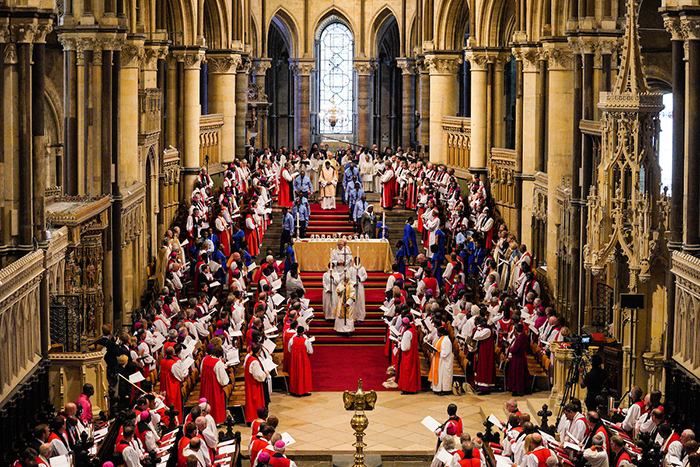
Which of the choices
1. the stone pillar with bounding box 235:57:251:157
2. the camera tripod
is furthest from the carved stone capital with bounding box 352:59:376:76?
the camera tripod

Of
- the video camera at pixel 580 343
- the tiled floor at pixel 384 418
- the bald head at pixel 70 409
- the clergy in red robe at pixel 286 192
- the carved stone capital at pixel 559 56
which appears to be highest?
the carved stone capital at pixel 559 56

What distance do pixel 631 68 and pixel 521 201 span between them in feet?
38.4

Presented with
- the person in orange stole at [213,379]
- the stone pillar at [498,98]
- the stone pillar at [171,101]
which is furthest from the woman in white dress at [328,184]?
the person in orange stole at [213,379]

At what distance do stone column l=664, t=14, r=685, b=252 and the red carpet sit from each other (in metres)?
7.31

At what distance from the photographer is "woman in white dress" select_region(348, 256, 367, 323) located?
25250 mm

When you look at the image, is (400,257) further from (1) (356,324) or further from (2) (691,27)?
(2) (691,27)

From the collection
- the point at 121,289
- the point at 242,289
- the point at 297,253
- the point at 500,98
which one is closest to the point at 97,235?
the point at 121,289

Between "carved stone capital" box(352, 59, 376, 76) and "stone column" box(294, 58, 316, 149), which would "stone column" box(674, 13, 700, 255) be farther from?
"stone column" box(294, 58, 316, 149)

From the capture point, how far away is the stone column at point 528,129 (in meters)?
27.7

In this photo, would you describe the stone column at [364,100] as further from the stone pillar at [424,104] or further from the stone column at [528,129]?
the stone column at [528,129]

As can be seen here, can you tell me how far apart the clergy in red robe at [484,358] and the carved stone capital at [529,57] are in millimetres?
9065

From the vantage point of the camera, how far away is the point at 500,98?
113 ft

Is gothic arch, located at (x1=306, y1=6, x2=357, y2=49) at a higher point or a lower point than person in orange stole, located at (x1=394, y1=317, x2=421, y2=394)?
higher

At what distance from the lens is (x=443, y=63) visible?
3778 centimetres
